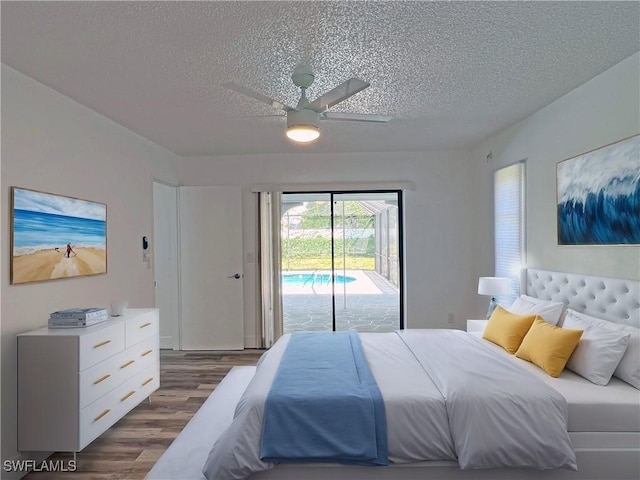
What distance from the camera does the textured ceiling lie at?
1788 mm

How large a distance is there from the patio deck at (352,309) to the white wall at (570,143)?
1.77 m

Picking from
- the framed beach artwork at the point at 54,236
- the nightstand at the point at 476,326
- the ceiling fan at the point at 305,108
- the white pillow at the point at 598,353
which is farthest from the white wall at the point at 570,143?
the framed beach artwork at the point at 54,236

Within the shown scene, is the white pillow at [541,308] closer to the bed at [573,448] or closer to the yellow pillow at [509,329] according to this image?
the yellow pillow at [509,329]

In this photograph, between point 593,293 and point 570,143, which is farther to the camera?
point 570,143

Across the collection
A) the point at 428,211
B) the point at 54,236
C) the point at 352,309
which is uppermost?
the point at 428,211

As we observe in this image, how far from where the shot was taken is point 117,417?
2625 millimetres

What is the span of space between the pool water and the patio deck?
14 cm

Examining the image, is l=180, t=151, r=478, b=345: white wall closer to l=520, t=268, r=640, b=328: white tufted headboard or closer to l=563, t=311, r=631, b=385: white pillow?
l=520, t=268, r=640, b=328: white tufted headboard

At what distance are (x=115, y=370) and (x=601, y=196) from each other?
3754mm

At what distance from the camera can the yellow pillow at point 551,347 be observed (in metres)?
2.24

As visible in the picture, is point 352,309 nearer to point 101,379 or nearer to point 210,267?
point 210,267

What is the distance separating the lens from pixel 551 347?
2.29 metres

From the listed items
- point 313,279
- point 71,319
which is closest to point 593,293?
point 313,279

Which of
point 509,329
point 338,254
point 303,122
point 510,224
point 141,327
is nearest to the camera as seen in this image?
point 303,122
